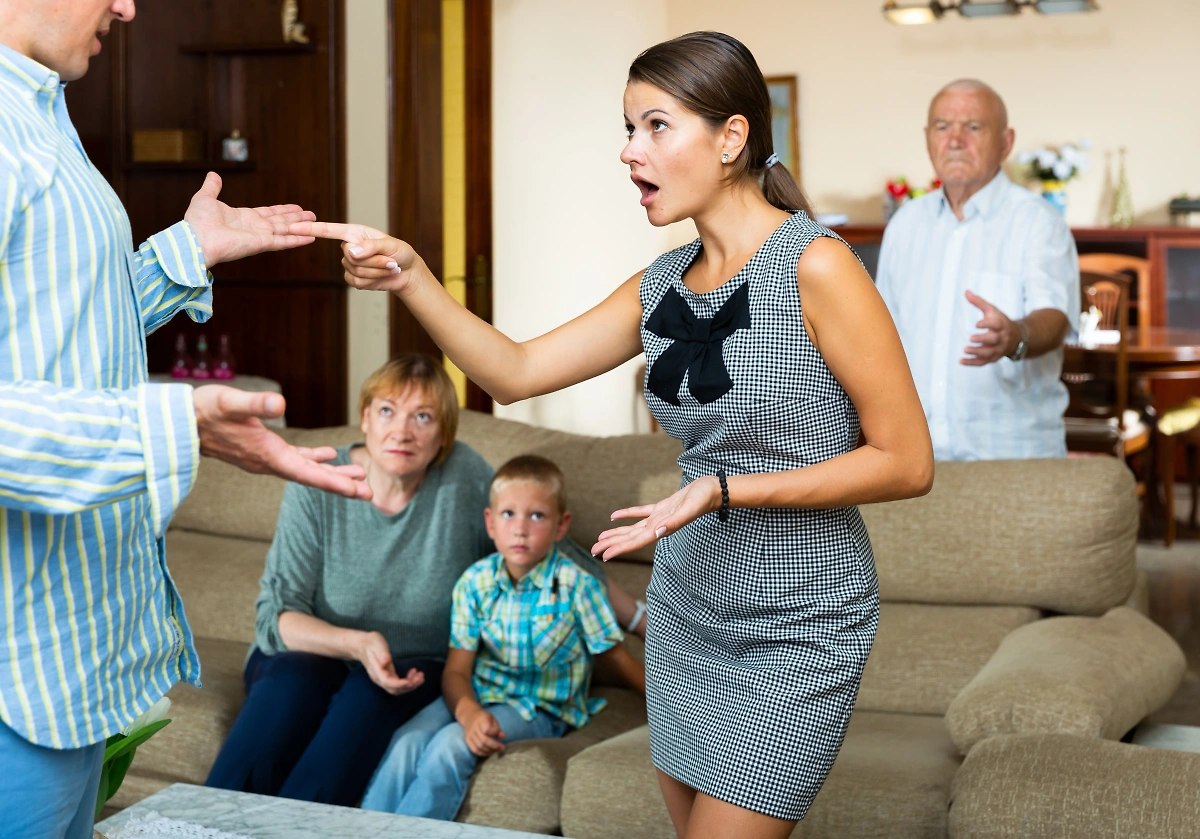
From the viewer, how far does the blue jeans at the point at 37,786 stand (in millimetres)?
936

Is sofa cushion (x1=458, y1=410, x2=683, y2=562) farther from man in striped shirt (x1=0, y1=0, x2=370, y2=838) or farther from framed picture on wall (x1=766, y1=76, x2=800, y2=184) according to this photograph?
framed picture on wall (x1=766, y1=76, x2=800, y2=184)

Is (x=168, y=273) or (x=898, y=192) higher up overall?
(x=898, y=192)

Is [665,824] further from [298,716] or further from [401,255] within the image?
[401,255]

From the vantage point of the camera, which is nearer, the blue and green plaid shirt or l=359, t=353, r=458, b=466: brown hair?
the blue and green plaid shirt

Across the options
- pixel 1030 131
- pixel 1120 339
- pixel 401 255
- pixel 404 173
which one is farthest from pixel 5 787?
pixel 1030 131

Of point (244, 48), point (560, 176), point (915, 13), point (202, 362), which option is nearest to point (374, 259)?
point (202, 362)

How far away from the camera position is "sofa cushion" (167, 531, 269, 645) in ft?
9.46

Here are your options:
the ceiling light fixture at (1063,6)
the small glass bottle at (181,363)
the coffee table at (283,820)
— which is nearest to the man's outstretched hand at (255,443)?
the coffee table at (283,820)

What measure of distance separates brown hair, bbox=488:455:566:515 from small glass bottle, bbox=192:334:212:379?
2.66 meters

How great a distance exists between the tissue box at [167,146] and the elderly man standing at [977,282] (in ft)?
Result: 9.64

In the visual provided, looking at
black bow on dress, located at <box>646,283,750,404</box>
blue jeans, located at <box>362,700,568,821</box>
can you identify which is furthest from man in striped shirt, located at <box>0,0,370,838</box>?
blue jeans, located at <box>362,700,568,821</box>

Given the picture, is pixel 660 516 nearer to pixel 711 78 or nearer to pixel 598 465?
pixel 711 78

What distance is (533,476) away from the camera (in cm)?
231

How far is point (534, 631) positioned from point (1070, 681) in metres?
0.90
